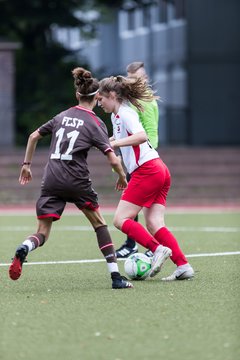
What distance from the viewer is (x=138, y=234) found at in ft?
31.1

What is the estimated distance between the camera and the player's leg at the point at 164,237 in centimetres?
948

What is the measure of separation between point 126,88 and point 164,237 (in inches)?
53.2

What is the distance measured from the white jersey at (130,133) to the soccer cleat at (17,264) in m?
1.38

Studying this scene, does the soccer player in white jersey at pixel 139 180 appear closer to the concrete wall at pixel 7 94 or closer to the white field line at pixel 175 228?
the white field line at pixel 175 228

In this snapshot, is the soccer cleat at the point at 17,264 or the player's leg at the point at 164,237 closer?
the soccer cleat at the point at 17,264

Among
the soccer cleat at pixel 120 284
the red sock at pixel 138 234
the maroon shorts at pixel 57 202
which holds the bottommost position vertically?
the soccer cleat at pixel 120 284

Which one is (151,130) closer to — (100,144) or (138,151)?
(138,151)

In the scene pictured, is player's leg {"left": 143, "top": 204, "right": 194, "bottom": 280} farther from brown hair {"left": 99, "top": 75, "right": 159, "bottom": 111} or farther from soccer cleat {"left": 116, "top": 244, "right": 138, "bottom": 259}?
soccer cleat {"left": 116, "top": 244, "right": 138, "bottom": 259}

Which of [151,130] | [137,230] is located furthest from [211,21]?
[137,230]

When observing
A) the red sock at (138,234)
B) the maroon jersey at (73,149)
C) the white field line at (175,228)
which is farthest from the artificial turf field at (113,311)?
the white field line at (175,228)

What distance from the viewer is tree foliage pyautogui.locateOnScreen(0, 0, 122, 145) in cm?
2825

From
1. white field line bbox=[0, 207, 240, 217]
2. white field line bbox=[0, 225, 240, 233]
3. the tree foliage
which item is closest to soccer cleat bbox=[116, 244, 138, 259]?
white field line bbox=[0, 225, 240, 233]

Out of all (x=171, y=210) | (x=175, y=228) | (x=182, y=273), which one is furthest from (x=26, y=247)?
(x=171, y=210)

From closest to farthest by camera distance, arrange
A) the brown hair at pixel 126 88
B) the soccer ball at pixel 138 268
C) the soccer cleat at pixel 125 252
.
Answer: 1. the brown hair at pixel 126 88
2. the soccer ball at pixel 138 268
3. the soccer cleat at pixel 125 252
